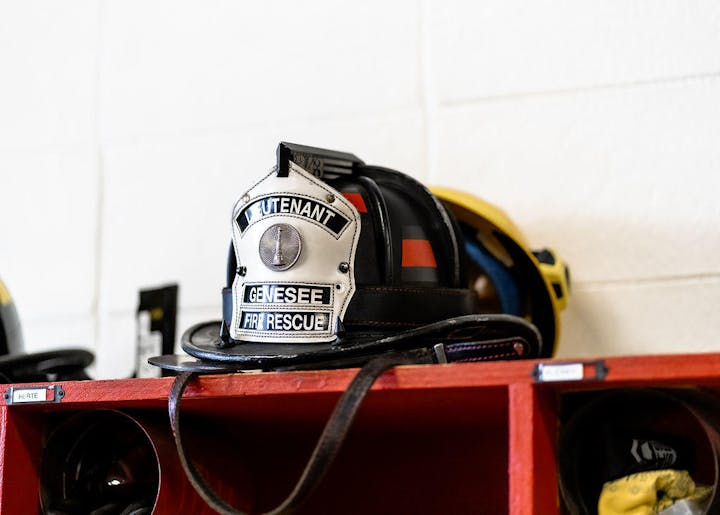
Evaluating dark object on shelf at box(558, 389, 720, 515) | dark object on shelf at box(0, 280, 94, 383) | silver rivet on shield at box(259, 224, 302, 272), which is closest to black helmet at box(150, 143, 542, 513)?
silver rivet on shield at box(259, 224, 302, 272)

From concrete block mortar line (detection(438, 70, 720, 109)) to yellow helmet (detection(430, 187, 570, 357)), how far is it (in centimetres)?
25

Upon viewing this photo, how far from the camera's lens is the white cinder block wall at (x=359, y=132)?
4.75 ft

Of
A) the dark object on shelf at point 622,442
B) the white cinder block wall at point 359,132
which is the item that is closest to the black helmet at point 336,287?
the dark object on shelf at point 622,442

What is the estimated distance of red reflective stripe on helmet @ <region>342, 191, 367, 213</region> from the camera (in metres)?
1.13

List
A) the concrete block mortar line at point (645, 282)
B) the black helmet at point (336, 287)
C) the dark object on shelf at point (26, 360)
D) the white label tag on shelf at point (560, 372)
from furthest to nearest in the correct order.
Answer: the concrete block mortar line at point (645, 282) → the dark object on shelf at point (26, 360) → the black helmet at point (336, 287) → the white label tag on shelf at point (560, 372)

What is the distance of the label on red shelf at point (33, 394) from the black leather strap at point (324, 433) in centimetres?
15

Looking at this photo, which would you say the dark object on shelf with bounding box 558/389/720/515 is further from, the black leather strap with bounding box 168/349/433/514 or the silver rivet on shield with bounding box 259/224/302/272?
the silver rivet on shield with bounding box 259/224/302/272

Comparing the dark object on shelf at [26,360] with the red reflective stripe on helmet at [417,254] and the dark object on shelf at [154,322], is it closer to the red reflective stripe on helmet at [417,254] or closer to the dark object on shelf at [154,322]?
the dark object on shelf at [154,322]

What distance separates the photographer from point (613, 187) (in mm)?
1470

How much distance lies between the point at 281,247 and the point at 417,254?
159mm

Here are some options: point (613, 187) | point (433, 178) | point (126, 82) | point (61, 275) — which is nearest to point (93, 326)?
point (61, 275)

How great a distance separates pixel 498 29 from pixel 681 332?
54 cm

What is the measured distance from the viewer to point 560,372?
35.3 inches

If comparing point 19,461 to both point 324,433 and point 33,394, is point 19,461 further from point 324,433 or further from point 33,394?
point 324,433
